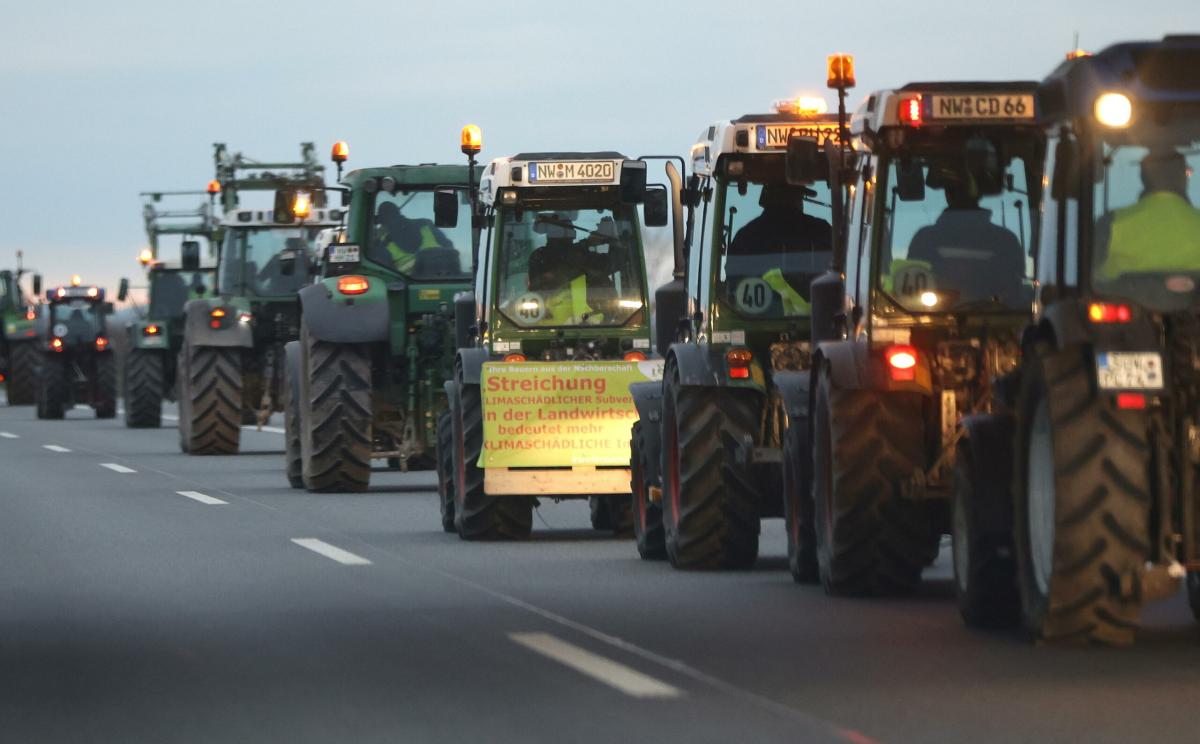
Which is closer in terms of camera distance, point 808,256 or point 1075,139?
point 1075,139

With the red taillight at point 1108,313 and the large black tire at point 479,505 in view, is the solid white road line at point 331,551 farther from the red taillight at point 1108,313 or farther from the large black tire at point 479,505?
the red taillight at point 1108,313

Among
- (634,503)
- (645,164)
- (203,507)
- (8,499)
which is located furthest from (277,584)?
(8,499)

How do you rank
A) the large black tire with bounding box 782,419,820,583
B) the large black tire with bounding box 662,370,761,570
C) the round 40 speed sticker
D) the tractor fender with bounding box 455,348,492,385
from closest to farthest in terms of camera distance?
the large black tire with bounding box 782,419,820,583 → the large black tire with bounding box 662,370,761,570 → the round 40 speed sticker → the tractor fender with bounding box 455,348,492,385

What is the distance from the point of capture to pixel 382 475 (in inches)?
1093

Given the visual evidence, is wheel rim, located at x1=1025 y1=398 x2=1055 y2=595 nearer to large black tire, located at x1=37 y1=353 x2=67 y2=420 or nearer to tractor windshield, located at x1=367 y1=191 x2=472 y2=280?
tractor windshield, located at x1=367 y1=191 x2=472 y2=280

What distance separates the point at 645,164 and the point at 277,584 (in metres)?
5.69

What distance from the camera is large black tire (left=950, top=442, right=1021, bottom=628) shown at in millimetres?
11359

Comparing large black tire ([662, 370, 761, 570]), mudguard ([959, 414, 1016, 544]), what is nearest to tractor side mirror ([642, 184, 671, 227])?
large black tire ([662, 370, 761, 570])

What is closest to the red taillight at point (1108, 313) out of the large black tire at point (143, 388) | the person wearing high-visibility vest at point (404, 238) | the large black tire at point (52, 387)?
the person wearing high-visibility vest at point (404, 238)

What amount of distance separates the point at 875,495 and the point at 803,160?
1684 mm

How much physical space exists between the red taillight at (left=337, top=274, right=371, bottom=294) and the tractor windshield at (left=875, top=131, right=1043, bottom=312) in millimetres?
10957

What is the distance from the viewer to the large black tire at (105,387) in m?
52.8

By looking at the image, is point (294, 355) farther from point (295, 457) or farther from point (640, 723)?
point (640, 723)

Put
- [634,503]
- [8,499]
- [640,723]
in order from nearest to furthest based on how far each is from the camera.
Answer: [640,723], [634,503], [8,499]
